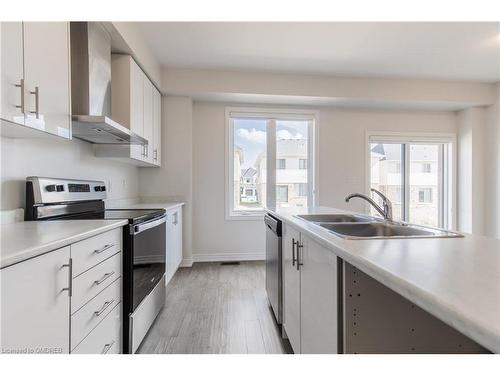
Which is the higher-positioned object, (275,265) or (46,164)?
(46,164)

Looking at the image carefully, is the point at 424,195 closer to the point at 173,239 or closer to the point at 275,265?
the point at 275,265

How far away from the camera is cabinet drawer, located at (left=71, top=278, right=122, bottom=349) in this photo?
1.06m

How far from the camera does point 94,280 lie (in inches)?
47.2

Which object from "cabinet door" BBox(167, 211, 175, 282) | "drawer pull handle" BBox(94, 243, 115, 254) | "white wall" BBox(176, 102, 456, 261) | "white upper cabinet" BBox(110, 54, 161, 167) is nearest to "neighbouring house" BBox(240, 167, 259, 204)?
"white wall" BBox(176, 102, 456, 261)

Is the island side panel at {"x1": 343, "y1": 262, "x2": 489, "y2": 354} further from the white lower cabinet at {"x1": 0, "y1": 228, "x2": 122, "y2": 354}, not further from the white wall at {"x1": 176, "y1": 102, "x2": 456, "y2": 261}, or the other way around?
the white wall at {"x1": 176, "y1": 102, "x2": 456, "y2": 261}

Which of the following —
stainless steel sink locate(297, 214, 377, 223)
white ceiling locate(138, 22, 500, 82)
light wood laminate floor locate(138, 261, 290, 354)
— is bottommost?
light wood laminate floor locate(138, 261, 290, 354)

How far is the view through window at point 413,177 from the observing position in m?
4.40

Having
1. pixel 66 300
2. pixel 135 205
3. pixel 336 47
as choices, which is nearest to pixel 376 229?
pixel 66 300

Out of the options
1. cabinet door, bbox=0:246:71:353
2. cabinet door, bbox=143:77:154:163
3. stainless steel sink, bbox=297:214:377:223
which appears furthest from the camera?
cabinet door, bbox=143:77:154:163

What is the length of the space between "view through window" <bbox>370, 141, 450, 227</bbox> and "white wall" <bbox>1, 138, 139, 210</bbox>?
388cm

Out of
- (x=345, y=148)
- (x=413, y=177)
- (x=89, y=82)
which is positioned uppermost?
(x=89, y=82)

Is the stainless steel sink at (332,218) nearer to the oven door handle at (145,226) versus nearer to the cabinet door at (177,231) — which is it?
the oven door handle at (145,226)

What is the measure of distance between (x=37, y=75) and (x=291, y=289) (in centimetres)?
177
